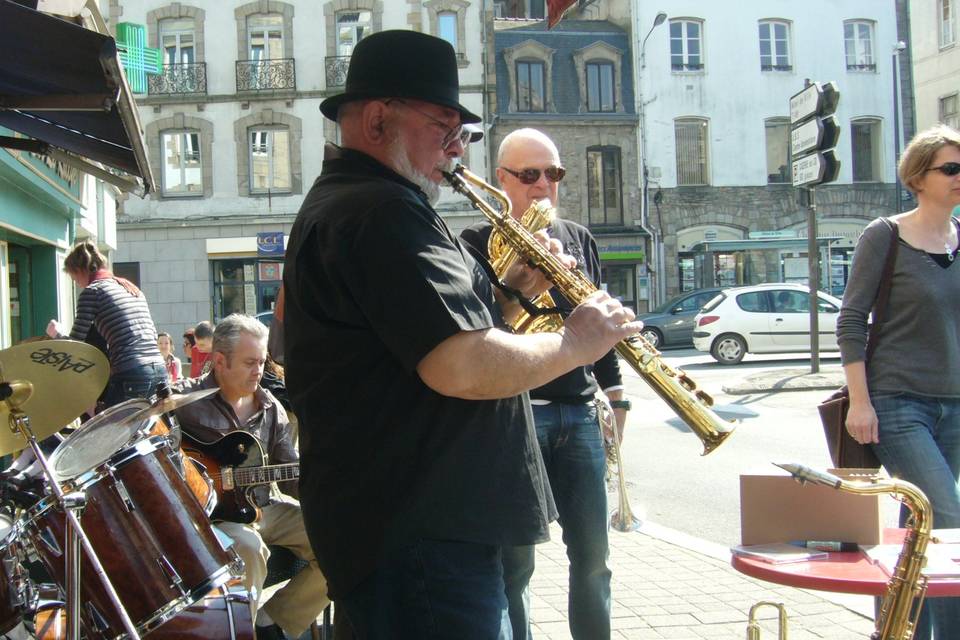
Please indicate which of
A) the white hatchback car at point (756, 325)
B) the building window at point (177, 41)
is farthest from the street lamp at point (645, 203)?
the building window at point (177, 41)

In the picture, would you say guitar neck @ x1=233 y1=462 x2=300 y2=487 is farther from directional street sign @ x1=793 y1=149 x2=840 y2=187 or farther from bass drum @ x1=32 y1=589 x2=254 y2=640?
directional street sign @ x1=793 y1=149 x2=840 y2=187

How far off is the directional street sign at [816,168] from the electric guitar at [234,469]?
8.12 meters

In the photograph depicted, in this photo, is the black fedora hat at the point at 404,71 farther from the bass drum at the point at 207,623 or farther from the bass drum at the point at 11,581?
the bass drum at the point at 207,623

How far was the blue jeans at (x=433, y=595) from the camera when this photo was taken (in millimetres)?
2008

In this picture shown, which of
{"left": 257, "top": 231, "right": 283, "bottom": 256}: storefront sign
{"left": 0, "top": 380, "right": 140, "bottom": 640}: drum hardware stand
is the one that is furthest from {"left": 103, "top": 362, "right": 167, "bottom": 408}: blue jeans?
{"left": 257, "top": 231, "right": 283, "bottom": 256}: storefront sign

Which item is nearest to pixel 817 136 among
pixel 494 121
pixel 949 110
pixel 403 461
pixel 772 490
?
pixel 772 490

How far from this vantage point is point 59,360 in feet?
10.8

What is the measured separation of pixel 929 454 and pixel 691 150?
94.6ft

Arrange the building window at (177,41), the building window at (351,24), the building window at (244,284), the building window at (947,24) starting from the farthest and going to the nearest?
the building window at (947,24), the building window at (351,24), the building window at (177,41), the building window at (244,284)

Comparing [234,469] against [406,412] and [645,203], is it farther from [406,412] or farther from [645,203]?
[645,203]

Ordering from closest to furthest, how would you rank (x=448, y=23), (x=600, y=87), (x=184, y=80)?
(x=184, y=80) < (x=448, y=23) < (x=600, y=87)

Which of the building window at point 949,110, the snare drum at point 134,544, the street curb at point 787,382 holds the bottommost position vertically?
the street curb at point 787,382

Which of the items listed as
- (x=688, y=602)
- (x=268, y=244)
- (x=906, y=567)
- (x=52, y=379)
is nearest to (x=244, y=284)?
(x=268, y=244)

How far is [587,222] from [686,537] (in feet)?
83.0
